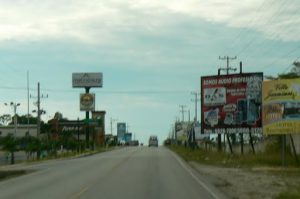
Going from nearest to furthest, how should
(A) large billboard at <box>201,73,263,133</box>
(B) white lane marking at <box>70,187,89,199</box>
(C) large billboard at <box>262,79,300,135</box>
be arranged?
(B) white lane marking at <box>70,187,89,199</box>, (C) large billboard at <box>262,79,300,135</box>, (A) large billboard at <box>201,73,263,133</box>

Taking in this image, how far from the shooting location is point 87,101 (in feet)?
374

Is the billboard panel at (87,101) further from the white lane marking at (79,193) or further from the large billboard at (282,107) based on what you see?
the white lane marking at (79,193)

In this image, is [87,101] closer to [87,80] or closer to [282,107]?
[87,80]

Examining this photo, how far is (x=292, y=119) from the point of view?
36.8 metres

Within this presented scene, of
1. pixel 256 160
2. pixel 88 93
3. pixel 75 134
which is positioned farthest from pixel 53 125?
pixel 256 160

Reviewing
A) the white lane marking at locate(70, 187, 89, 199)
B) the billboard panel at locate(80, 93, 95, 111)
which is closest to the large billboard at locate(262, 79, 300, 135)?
the white lane marking at locate(70, 187, 89, 199)

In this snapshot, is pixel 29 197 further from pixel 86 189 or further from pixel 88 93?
pixel 88 93

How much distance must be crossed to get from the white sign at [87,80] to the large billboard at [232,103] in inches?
2540

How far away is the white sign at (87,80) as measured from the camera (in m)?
120

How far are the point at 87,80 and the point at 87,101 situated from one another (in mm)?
7455

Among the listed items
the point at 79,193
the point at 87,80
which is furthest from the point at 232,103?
the point at 87,80

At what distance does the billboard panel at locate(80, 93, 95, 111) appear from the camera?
11294 centimetres

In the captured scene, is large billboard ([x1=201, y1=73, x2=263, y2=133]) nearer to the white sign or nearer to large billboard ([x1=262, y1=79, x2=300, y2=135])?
large billboard ([x1=262, y1=79, x2=300, y2=135])

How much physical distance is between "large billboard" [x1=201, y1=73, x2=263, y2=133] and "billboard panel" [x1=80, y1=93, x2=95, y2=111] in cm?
5742
